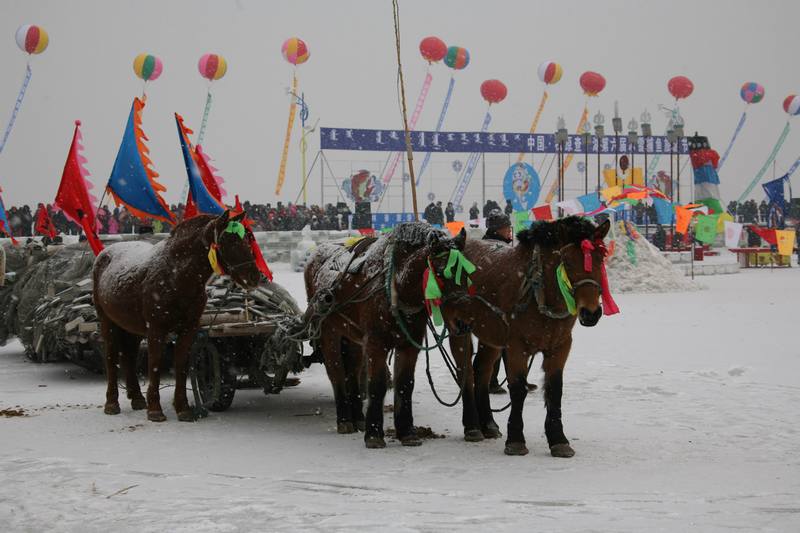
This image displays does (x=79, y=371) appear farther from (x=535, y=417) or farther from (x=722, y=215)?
(x=722, y=215)

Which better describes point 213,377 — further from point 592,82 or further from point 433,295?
point 592,82

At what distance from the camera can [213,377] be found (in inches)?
321

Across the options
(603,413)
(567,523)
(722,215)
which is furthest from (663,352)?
(722,215)

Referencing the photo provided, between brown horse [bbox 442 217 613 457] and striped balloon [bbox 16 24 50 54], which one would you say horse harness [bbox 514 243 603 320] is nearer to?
brown horse [bbox 442 217 613 457]

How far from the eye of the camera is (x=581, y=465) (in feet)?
19.4

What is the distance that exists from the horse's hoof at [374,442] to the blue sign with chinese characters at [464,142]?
27094 mm

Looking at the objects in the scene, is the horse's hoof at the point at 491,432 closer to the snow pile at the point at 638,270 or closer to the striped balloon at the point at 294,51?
the snow pile at the point at 638,270

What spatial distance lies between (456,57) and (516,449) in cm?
3659

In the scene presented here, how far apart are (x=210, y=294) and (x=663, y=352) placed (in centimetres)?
576

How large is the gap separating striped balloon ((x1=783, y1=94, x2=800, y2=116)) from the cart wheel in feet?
147

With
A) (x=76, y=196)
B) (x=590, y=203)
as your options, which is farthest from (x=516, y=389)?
(x=590, y=203)

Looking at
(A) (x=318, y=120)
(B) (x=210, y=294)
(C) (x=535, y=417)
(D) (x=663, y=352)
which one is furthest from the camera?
(A) (x=318, y=120)

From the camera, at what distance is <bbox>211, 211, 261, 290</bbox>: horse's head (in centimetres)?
734

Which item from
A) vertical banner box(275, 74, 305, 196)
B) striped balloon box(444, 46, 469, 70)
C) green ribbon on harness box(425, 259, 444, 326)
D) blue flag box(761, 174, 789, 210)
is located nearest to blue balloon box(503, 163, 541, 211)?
blue flag box(761, 174, 789, 210)
